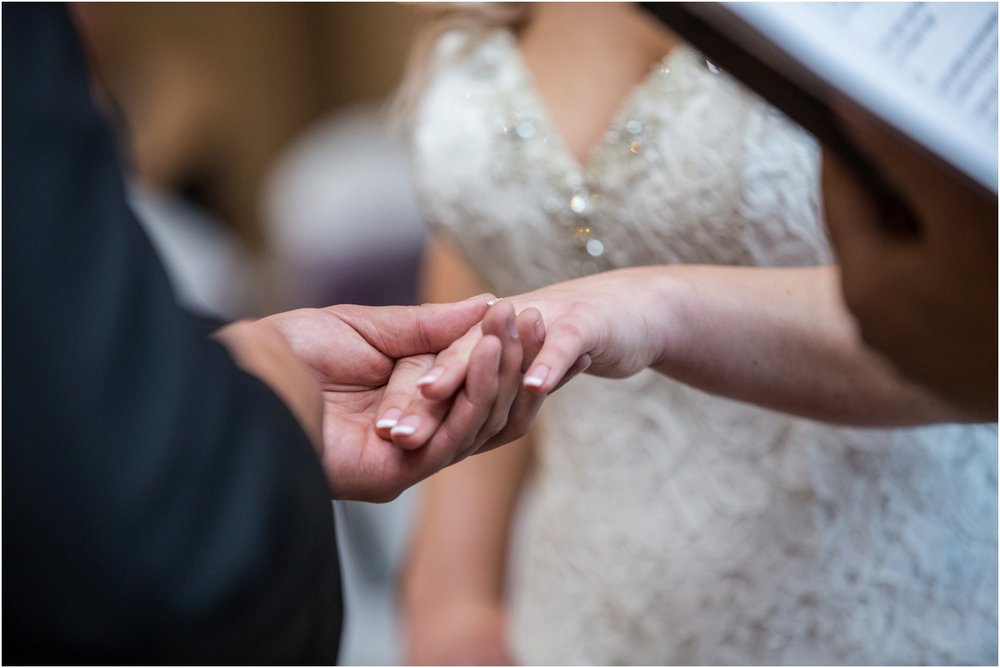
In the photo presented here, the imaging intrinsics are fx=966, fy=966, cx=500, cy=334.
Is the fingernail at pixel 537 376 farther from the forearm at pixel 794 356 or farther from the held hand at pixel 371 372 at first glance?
the forearm at pixel 794 356

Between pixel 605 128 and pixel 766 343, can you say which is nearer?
pixel 766 343

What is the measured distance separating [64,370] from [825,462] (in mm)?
531

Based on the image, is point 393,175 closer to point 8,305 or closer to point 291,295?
point 291,295

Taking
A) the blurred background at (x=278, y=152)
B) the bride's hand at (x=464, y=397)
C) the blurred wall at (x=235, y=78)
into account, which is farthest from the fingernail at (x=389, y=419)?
the blurred wall at (x=235, y=78)

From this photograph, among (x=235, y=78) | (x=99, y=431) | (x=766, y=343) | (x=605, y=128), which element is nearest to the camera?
(x=99, y=431)

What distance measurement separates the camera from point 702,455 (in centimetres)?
71

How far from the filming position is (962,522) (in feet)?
2.22

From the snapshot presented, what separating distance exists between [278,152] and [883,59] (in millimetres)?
A: 2865

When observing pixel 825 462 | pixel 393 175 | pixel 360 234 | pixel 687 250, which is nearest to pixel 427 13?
pixel 687 250

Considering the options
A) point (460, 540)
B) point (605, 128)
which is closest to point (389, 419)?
point (605, 128)

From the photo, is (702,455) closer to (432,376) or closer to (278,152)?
(432,376)

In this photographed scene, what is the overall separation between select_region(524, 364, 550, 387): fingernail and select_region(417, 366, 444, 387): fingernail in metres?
0.03

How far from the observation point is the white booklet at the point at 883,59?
419 millimetres

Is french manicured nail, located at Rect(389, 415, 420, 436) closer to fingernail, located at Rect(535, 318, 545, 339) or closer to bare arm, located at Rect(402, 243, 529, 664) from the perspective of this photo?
fingernail, located at Rect(535, 318, 545, 339)
